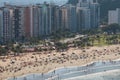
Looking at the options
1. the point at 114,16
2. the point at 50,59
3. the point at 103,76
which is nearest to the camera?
the point at 103,76

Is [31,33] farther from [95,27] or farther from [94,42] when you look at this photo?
[95,27]

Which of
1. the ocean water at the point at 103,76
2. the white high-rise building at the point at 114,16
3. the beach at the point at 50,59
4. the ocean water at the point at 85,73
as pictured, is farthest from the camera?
the white high-rise building at the point at 114,16

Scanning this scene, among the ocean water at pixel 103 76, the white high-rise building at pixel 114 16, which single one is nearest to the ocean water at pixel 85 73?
the ocean water at pixel 103 76

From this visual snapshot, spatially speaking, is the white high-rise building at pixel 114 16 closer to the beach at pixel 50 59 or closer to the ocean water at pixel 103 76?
the beach at pixel 50 59

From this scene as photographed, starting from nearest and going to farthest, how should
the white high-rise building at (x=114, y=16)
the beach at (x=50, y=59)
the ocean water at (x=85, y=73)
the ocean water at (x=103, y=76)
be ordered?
the ocean water at (x=85, y=73) < the ocean water at (x=103, y=76) < the beach at (x=50, y=59) < the white high-rise building at (x=114, y=16)

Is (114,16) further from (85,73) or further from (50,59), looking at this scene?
(85,73)

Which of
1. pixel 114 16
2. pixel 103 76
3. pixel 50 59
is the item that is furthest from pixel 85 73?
pixel 114 16

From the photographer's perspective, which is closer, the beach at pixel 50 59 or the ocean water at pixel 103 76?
the ocean water at pixel 103 76

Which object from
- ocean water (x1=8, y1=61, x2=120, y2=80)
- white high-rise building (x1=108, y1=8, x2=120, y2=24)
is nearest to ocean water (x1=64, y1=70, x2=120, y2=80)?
ocean water (x1=8, y1=61, x2=120, y2=80)
